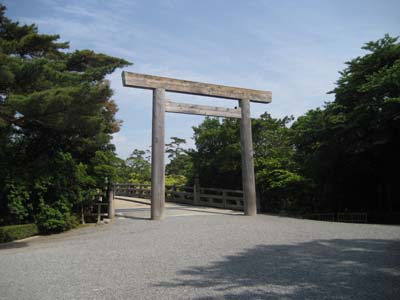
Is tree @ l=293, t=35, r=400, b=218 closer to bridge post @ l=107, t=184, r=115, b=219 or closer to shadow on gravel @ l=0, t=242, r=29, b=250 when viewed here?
bridge post @ l=107, t=184, r=115, b=219

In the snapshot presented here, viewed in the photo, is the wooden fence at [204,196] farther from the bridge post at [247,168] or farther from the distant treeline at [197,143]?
the bridge post at [247,168]

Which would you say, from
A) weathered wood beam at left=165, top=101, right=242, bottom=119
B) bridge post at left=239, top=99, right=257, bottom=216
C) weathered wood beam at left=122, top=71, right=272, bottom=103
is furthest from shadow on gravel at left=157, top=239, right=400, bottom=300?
weathered wood beam at left=122, top=71, right=272, bottom=103

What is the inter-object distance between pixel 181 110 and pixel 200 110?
0.70 metres

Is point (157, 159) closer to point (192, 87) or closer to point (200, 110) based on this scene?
point (200, 110)

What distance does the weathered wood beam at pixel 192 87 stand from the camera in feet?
29.7

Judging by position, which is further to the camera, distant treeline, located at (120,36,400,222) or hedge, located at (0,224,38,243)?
distant treeline, located at (120,36,400,222)

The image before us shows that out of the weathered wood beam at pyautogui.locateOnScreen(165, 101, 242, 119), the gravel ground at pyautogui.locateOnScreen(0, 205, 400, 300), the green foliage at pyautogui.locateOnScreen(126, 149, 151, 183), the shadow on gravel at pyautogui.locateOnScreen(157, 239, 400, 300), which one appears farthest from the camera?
the green foliage at pyautogui.locateOnScreen(126, 149, 151, 183)

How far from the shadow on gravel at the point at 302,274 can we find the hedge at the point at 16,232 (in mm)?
5919

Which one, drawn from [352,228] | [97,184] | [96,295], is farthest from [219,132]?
[96,295]

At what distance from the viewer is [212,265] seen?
14.7 feet

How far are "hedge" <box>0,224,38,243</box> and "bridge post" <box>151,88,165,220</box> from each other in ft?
10.8

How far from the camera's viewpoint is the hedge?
306 inches

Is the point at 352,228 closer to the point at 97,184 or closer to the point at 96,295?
the point at 96,295

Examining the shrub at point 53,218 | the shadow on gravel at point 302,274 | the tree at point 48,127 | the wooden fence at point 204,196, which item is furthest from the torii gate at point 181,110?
the shadow on gravel at point 302,274
